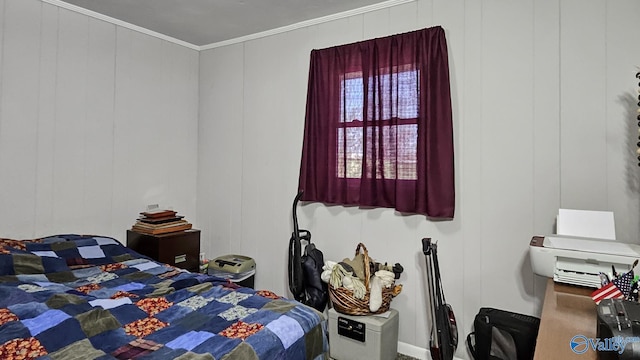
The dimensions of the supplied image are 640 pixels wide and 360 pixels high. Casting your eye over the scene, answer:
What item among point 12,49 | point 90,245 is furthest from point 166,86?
point 90,245

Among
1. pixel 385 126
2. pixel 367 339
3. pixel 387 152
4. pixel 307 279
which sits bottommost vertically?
pixel 367 339

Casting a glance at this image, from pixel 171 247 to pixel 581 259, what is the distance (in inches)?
113

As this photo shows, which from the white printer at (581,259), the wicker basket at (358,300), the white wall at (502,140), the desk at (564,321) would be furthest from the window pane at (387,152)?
the desk at (564,321)

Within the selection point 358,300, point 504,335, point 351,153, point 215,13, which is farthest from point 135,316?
point 215,13

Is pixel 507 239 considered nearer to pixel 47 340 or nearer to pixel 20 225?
pixel 47 340

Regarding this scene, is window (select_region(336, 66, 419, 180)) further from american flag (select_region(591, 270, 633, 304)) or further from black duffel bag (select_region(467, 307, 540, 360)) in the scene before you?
american flag (select_region(591, 270, 633, 304))

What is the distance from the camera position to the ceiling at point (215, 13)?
280 centimetres

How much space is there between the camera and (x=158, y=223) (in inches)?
127

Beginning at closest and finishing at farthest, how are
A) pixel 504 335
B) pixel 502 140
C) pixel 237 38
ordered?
pixel 504 335 → pixel 502 140 → pixel 237 38

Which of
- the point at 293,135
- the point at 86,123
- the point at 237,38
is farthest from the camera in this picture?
the point at 237,38

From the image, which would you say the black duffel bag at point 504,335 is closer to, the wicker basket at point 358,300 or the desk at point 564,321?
the desk at point 564,321

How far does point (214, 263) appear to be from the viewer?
3.34 metres

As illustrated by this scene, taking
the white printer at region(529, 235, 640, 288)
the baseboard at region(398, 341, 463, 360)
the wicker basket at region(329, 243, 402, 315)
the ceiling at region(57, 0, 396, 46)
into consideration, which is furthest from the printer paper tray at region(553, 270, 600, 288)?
the ceiling at region(57, 0, 396, 46)

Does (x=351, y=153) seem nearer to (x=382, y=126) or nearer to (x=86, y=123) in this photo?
(x=382, y=126)
